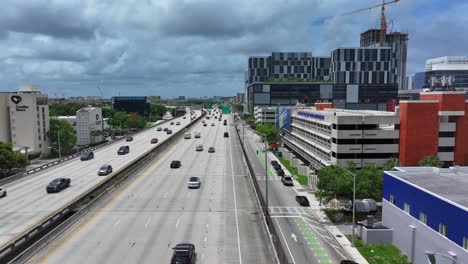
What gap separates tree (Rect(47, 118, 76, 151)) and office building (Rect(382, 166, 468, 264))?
9618 centimetres

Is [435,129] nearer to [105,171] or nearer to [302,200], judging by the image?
[302,200]

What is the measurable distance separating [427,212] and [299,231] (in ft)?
45.9

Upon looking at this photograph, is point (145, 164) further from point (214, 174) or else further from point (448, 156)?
point (448, 156)

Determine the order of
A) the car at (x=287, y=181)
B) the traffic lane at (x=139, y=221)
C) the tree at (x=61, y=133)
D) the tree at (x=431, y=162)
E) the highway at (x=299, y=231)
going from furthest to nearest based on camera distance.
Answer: the tree at (x=61, y=133)
the car at (x=287, y=181)
the tree at (x=431, y=162)
the highway at (x=299, y=231)
the traffic lane at (x=139, y=221)

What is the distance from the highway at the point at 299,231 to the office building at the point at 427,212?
651 cm

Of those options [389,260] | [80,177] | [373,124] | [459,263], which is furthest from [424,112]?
[80,177]

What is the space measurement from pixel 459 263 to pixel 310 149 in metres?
56.7

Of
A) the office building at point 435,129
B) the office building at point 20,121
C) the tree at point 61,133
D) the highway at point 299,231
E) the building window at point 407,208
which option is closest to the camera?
the highway at point 299,231

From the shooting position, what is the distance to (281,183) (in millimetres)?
67875

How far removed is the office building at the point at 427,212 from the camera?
29406 millimetres

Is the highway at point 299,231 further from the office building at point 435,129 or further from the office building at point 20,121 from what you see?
the office building at point 20,121

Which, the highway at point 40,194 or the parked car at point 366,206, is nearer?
the highway at point 40,194

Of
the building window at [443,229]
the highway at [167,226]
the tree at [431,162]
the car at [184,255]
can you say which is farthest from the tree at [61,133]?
the building window at [443,229]

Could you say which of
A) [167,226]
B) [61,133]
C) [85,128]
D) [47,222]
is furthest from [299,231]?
[85,128]
